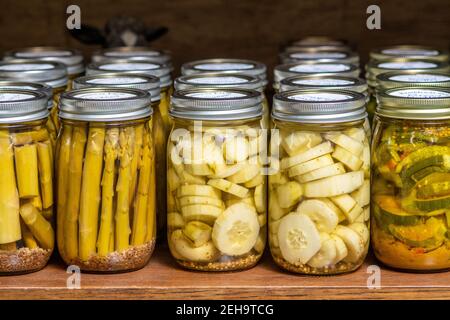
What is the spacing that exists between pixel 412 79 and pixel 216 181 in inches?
13.5

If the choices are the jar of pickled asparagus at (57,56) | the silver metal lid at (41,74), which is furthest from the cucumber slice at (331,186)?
the jar of pickled asparagus at (57,56)

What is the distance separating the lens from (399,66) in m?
1.42

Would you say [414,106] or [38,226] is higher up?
[414,106]

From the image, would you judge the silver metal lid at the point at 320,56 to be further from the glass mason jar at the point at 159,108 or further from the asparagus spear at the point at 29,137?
the asparagus spear at the point at 29,137

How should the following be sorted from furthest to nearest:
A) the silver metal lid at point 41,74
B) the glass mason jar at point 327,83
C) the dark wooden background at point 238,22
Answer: the dark wooden background at point 238,22 < the silver metal lid at point 41,74 < the glass mason jar at point 327,83

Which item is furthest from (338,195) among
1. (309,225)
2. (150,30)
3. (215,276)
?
(150,30)

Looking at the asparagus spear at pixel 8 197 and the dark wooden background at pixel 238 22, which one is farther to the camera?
the dark wooden background at pixel 238 22

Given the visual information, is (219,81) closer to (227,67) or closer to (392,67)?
(227,67)

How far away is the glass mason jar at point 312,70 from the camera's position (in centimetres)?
135

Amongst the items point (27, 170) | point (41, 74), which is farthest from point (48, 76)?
point (27, 170)

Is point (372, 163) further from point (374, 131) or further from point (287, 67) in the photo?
point (287, 67)

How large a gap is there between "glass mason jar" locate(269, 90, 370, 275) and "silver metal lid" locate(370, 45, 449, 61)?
1.25 feet

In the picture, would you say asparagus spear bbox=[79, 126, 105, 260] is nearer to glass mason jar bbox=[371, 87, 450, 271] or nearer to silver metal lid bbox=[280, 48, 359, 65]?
glass mason jar bbox=[371, 87, 450, 271]

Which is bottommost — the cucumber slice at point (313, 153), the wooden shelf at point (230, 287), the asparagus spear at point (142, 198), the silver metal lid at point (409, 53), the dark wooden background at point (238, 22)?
the wooden shelf at point (230, 287)
